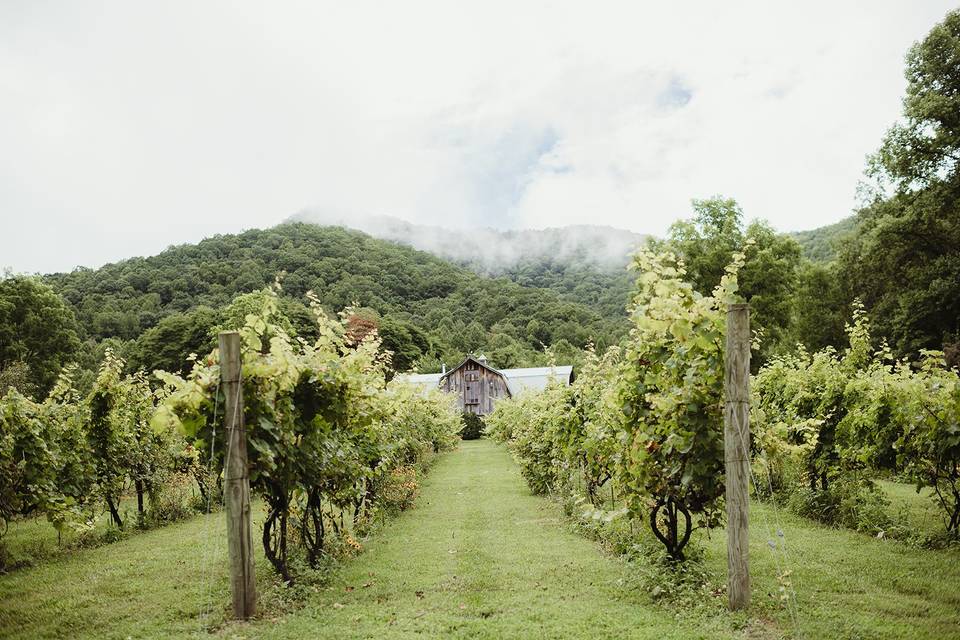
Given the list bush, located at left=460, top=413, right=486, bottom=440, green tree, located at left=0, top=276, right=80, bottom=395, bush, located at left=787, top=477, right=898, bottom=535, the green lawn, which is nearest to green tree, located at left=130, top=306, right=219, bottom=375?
green tree, located at left=0, top=276, right=80, bottom=395

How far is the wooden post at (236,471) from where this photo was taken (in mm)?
5301

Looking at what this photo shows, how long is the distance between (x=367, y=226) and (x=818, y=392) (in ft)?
434

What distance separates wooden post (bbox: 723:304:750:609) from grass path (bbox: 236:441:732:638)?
0.81 meters

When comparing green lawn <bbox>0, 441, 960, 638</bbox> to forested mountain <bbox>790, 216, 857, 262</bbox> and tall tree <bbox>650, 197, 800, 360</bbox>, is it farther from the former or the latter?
forested mountain <bbox>790, 216, 857, 262</bbox>

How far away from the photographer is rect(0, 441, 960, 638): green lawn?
207 inches

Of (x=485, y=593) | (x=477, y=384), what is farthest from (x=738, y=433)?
(x=477, y=384)

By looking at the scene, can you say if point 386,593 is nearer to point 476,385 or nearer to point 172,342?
point 476,385

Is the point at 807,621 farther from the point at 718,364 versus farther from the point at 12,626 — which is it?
the point at 12,626

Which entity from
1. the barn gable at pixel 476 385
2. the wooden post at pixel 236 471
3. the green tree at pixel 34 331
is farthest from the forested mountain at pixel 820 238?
the green tree at pixel 34 331

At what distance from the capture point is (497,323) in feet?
259

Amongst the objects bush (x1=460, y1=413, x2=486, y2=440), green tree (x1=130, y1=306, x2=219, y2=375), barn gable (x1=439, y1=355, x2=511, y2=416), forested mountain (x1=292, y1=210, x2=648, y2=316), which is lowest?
bush (x1=460, y1=413, x2=486, y2=440)

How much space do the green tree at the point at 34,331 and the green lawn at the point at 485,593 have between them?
33.3 meters

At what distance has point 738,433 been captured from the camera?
5.26 meters

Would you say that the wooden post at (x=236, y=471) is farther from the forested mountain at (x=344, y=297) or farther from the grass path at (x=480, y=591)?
the forested mountain at (x=344, y=297)
